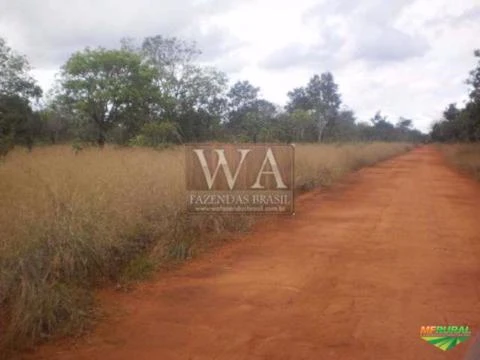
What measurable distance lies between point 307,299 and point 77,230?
7.85ft

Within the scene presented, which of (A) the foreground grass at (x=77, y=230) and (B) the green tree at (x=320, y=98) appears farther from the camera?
(B) the green tree at (x=320, y=98)

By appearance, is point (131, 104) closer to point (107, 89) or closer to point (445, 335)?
point (107, 89)

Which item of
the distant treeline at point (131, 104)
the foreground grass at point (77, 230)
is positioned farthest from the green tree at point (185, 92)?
the foreground grass at point (77, 230)

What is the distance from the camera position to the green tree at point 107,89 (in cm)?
1548

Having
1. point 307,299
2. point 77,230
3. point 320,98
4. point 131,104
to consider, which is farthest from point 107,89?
point 320,98

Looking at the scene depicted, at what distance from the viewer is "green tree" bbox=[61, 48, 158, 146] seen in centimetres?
1548

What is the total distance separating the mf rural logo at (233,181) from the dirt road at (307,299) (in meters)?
0.98

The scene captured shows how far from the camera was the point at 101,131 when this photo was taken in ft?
52.3

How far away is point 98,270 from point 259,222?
3.77m

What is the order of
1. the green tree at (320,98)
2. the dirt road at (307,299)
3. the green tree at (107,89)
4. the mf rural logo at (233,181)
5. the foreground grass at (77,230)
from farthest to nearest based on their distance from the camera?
the green tree at (320,98)
the green tree at (107,89)
the mf rural logo at (233,181)
the foreground grass at (77,230)
the dirt road at (307,299)

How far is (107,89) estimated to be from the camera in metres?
15.5

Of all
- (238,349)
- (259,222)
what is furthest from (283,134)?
(238,349)

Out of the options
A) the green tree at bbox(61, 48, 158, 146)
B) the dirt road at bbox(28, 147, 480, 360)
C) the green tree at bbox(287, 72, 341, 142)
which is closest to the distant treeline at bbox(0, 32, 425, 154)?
the green tree at bbox(61, 48, 158, 146)

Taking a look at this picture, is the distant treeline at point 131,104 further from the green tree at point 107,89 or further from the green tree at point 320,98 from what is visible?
the green tree at point 320,98
